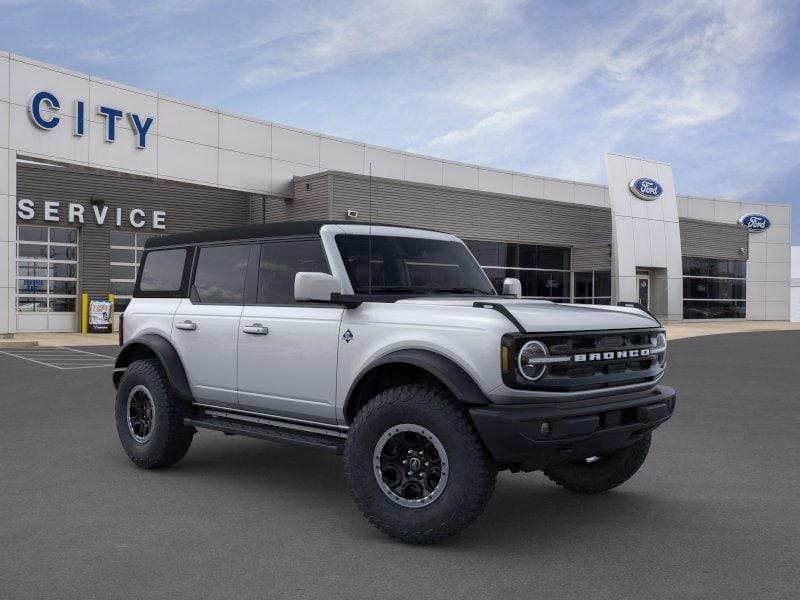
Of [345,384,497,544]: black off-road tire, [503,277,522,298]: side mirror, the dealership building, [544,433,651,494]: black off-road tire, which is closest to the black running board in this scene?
[345,384,497,544]: black off-road tire

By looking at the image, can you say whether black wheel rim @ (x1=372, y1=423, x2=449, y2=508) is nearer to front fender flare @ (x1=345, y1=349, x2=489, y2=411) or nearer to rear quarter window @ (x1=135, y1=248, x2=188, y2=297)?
front fender flare @ (x1=345, y1=349, x2=489, y2=411)

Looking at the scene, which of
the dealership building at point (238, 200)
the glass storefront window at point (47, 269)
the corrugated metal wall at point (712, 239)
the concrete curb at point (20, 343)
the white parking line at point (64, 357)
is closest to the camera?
the white parking line at point (64, 357)

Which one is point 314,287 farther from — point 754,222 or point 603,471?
point 754,222

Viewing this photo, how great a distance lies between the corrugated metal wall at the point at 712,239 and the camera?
39.9m

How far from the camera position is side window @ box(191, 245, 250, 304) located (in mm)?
6207

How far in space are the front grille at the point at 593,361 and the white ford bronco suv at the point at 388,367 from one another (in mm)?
13

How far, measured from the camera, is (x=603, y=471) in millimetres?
5840

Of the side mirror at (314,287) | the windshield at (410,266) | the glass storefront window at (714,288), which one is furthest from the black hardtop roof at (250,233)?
the glass storefront window at (714,288)

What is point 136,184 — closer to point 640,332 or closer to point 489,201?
point 489,201

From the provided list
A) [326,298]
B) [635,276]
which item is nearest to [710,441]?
[326,298]

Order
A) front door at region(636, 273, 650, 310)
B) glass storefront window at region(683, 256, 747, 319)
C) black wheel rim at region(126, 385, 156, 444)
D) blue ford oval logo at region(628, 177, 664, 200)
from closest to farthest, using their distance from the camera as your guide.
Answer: black wheel rim at region(126, 385, 156, 444), blue ford oval logo at region(628, 177, 664, 200), front door at region(636, 273, 650, 310), glass storefront window at region(683, 256, 747, 319)

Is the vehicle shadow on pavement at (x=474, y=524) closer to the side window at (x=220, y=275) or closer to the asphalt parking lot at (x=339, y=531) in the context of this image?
the asphalt parking lot at (x=339, y=531)

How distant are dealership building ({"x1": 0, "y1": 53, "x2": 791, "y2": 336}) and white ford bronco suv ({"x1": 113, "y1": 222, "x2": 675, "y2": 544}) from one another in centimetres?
1090

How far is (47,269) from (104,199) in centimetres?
298
